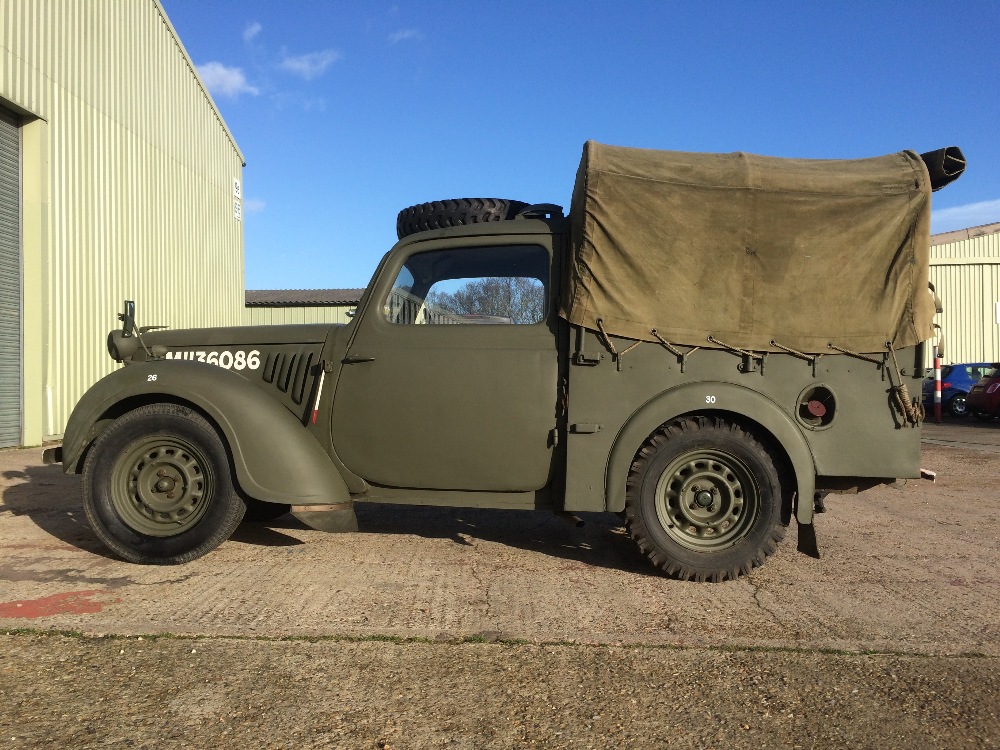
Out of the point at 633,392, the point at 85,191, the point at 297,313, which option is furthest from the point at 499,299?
the point at 297,313

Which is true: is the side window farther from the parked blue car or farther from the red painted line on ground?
the parked blue car

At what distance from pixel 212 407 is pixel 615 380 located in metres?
2.34

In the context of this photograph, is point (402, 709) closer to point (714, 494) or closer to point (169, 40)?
point (714, 494)

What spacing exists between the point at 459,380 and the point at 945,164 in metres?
2.97

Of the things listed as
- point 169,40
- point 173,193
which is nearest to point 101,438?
point 173,193

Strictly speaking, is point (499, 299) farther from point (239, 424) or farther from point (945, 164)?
point (945, 164)

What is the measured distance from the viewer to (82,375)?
1120 cm

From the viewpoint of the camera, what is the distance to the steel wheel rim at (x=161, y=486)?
13.7 feet

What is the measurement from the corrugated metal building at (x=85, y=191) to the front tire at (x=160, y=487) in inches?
283

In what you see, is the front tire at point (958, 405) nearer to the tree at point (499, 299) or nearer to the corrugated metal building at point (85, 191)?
the corrugated metal building at point (85, 191)

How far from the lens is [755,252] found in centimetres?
397

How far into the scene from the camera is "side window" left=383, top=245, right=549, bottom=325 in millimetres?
4270

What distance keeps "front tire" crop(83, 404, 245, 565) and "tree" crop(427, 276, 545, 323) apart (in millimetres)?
1627

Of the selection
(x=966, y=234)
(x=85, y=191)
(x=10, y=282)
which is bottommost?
(x=10, y=282)
